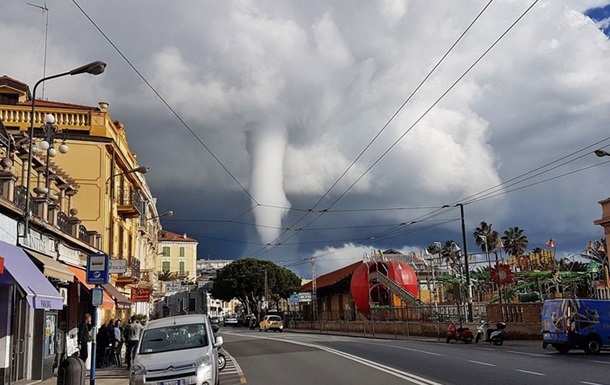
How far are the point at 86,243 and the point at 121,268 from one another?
10271 millimetres

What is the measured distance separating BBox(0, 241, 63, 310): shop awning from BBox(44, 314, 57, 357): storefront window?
3.34 m

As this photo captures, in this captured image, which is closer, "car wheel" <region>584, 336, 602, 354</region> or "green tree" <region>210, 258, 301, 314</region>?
"car wheel" <region>584, 336, 602, 354</region>

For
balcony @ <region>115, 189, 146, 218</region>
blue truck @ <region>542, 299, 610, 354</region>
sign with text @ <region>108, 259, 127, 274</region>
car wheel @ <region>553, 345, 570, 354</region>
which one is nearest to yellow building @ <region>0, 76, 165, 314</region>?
balcony @ <region>115, 189, 146, 218</region>

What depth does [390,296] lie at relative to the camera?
173ft

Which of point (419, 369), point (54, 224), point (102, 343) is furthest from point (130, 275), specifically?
point (419, 369)

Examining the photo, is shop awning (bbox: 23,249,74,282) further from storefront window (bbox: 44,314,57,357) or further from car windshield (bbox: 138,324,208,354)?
car windshield (bbox: 138,324,208,354)

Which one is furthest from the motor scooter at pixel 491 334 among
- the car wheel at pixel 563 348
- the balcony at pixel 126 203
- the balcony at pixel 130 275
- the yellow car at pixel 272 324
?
the yellow car at pixel 272 324

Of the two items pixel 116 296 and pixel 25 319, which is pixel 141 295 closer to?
pixel 116 296

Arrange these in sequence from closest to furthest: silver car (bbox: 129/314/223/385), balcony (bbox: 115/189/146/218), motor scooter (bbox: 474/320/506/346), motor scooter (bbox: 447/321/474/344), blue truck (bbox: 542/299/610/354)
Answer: silver car (bbox: 129/314/223/385) < blue truck (bbox: 542/299/610/354) < motor scooter (bbox: 474/320/506/346) < motor scooter (bbox: 447/321/474/344) < balcony (bbox: 115/189/146/218)

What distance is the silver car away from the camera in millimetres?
11664

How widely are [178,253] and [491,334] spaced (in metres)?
83.7

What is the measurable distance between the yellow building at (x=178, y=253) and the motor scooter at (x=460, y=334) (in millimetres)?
77187

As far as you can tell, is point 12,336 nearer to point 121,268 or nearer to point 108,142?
point 121,268

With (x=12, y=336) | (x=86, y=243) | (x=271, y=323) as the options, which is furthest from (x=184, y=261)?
(x=12, y=336)
